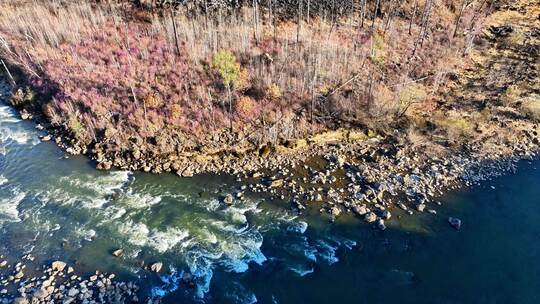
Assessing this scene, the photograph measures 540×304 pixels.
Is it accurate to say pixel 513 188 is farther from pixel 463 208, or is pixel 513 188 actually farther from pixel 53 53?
pixel 53 53

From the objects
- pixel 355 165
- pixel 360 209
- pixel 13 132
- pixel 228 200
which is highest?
pixel 13 132

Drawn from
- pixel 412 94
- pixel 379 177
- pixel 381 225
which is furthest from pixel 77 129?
pixel 412 94

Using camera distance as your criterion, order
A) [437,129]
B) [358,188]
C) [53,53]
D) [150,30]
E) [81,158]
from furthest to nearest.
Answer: [150,30] < [53,53] < [437,129] < [81,158] < [358,188]

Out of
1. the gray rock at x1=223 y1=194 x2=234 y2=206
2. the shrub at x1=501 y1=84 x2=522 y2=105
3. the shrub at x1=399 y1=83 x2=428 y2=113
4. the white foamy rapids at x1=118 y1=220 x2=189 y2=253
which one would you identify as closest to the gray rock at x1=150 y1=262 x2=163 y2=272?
the white foamy rapids at x1=118 y1=220 x2=189 y2=253

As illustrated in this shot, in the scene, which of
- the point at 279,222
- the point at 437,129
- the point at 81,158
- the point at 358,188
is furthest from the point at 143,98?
the point at 437,129

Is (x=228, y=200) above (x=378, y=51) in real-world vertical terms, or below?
below

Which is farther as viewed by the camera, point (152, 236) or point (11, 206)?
point (11, 206)

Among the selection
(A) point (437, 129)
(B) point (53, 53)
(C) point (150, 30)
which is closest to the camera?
(A) point (437, 129)

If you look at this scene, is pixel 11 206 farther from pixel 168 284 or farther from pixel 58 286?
pixel 168 284
